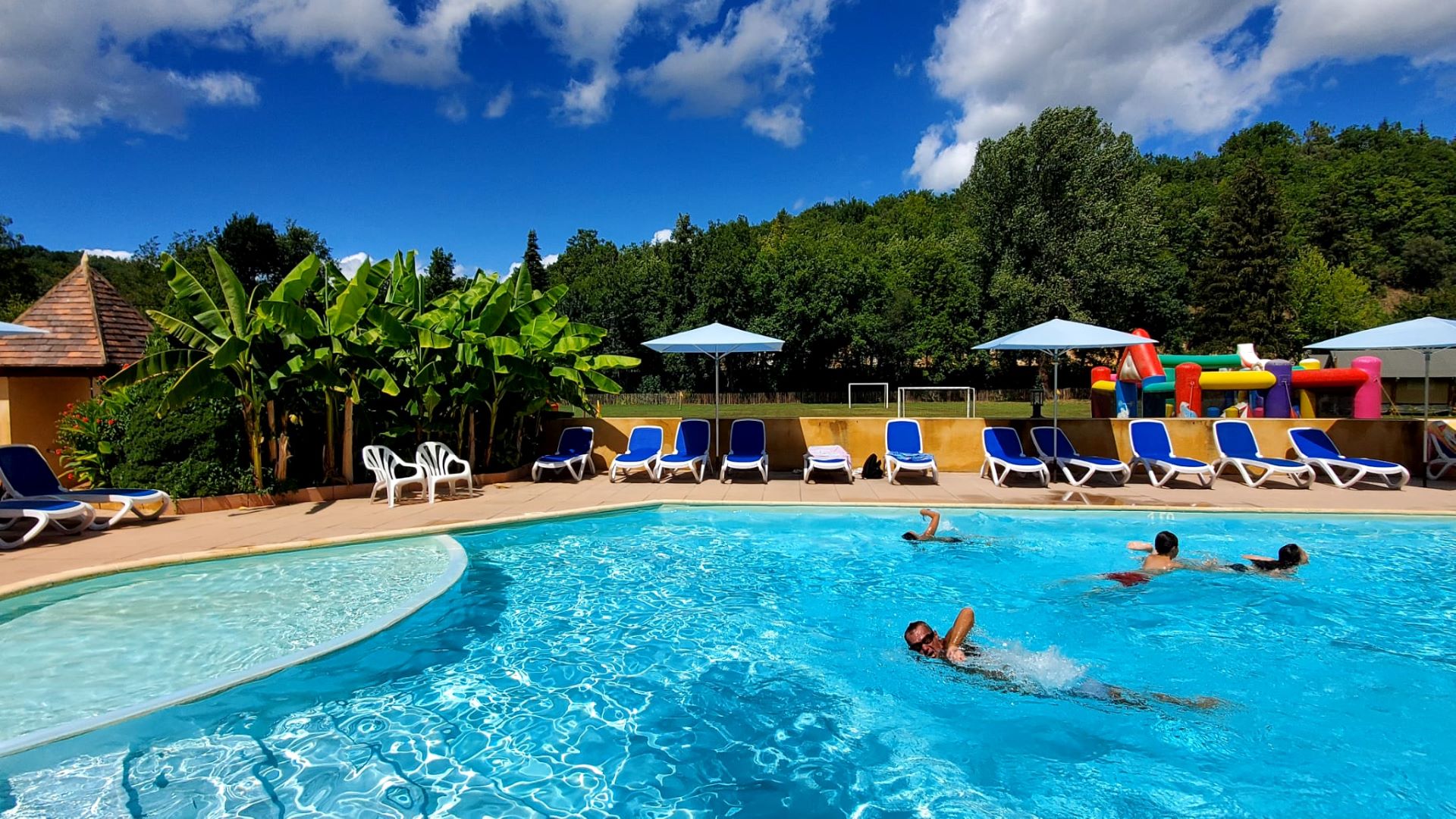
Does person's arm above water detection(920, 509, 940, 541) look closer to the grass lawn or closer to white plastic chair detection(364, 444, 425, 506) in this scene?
white plastic chair detection(364, 444, 425, 506)

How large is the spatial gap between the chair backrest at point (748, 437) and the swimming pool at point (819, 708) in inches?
210

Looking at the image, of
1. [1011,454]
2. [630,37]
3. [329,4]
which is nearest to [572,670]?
[1011,454]

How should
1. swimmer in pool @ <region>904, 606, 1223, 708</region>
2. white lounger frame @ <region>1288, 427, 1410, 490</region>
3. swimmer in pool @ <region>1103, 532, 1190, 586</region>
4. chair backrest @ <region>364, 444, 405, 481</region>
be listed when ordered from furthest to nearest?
white lounger frame @ <region>1288, 427, 1410, 490</region>
chair backrest @ <region>364, 444, 405, 481</region>
swimmer in pool @ <region>1103, 532, 1190, 586</region>
swimmer in pool @ <region>904, 606, 1223, 708</region>

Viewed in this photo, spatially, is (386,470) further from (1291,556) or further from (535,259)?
(535,259)

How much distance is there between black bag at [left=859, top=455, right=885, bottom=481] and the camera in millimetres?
12883

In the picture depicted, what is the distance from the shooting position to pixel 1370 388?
2011 cm

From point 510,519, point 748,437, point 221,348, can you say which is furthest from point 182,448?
point 748,437

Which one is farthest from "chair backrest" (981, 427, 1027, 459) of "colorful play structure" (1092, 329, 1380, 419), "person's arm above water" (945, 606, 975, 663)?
"colorful play structure" (1092, 329, 1380, 419)

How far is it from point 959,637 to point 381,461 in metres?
8.72

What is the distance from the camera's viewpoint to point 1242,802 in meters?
3.75

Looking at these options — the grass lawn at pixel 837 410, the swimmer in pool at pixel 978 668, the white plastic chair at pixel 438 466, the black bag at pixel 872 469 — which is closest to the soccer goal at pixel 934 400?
the grass lawn at pixel 837 410

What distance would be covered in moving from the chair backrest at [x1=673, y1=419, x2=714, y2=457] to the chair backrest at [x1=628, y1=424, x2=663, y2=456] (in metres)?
0.36

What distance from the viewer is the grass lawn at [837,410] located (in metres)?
33.6

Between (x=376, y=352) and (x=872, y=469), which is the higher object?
(x=376, y=352)
